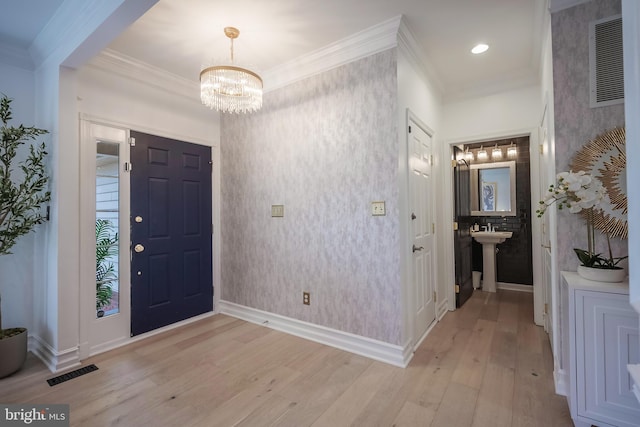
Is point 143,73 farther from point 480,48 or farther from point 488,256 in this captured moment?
point 488,256

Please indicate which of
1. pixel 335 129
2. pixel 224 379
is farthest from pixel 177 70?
pixel 224 379

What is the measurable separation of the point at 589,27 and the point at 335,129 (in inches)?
71.1

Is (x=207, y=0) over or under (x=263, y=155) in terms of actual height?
over

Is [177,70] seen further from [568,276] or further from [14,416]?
[568,276]

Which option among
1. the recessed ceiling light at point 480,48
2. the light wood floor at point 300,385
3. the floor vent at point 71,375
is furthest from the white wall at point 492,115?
the floor vent at point 71,375

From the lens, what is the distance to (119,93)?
9.23 feet

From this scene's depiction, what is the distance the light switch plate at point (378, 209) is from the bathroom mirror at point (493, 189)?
3.21m

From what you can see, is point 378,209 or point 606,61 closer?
point 606,61

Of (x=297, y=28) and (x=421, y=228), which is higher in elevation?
(x=297, y=28)

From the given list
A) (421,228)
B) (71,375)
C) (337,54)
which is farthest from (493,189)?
(71,375)

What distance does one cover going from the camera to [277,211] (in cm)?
312

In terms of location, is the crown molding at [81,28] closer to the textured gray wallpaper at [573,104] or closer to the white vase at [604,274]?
the textured gray wallpaper at [573,104]

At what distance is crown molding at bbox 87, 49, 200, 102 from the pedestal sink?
4354mm

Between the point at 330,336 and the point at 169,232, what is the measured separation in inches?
77.7
